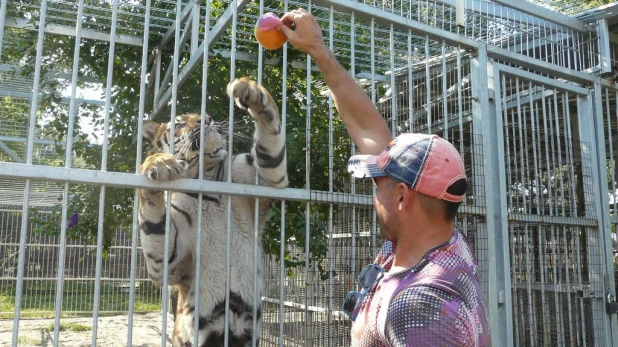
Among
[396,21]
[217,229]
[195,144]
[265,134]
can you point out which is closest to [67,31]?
[195,144]

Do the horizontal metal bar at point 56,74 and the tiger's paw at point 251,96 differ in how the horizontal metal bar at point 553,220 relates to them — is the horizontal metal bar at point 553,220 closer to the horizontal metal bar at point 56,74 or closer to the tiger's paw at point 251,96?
the tiger's paw at point 251,96

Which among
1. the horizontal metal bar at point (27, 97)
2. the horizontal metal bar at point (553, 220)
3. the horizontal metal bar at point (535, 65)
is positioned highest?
the horizontal metal bar at point (27, 97)

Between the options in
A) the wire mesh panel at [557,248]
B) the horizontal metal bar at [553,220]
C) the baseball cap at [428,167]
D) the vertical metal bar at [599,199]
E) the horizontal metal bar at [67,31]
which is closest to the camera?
the baseball cap at [428,167]

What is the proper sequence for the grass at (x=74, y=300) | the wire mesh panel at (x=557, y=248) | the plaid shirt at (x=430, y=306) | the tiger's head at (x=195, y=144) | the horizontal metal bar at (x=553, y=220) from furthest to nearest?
the grass at (x=74, y=300), the wire mesh panel at (x=557, y=248), the tiger's head at (x=195, y=144), the horizontal metal bar at (x=553, y=220), the plaid shirt at (x=430, y=306)

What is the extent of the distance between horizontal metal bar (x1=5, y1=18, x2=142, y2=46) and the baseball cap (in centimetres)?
488

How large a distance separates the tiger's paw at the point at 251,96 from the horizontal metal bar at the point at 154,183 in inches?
21.6

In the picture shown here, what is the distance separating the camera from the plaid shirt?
135 cm

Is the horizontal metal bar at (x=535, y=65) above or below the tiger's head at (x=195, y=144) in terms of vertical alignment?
above

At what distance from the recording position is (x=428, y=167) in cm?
164

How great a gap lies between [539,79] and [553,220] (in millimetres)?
1214

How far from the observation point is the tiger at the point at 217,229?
10.5 feet

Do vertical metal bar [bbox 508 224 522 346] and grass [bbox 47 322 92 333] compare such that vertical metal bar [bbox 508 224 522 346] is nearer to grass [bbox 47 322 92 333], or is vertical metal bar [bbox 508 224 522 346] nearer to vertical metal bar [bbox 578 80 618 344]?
vertical metal bar [bbox 578 80 618 344]

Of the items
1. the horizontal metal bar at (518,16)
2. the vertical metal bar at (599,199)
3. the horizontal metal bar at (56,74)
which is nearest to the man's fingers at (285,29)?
the horizontal metal bar at (518,16)

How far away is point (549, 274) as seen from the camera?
5.04 m
